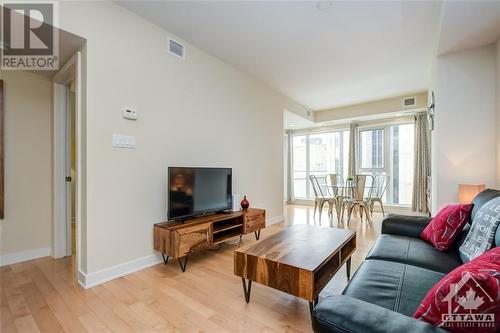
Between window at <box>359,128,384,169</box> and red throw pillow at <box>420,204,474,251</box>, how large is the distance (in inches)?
175

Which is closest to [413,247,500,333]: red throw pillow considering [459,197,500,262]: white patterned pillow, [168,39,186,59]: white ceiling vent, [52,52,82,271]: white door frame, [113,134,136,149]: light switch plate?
[459,197,500,262]: white patterned pillow

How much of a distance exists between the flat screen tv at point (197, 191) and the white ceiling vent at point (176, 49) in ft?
4.62

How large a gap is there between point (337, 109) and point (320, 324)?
5898mm

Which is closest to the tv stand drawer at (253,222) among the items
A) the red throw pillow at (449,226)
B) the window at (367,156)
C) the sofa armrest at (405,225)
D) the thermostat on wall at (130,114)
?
the sofa armrest at (405,225)

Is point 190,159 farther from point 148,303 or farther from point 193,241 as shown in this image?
point 148,303

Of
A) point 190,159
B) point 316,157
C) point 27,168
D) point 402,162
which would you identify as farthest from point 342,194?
point 27,168

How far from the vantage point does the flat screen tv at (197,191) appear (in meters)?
2.50

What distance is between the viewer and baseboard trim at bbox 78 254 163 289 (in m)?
2.04

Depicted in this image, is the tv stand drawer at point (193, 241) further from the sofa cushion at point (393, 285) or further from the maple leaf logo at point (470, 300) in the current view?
the maple leaf logo at point (470, 300)

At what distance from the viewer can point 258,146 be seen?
4.19m

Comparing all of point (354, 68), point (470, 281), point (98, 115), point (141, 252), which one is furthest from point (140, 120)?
point (354, 68)

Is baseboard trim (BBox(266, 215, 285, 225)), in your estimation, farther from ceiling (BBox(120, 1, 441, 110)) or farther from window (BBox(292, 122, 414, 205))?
window (BBox(292, 122, 414, 205))

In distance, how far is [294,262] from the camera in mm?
1574

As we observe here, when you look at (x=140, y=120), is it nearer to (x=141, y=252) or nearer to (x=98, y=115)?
(x=98, y=115)
